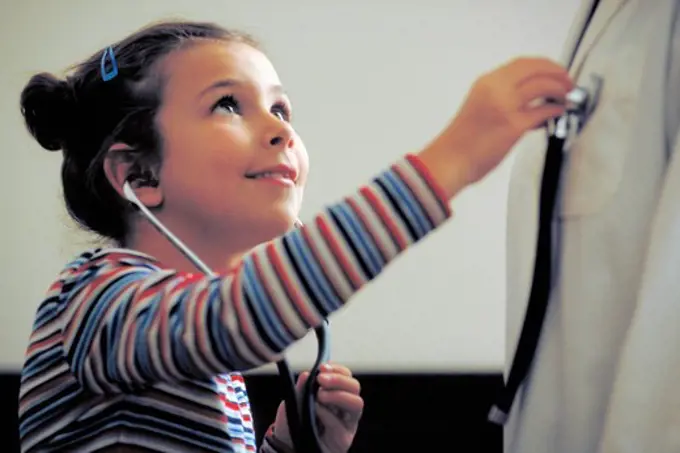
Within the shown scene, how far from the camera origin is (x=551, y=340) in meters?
0.50

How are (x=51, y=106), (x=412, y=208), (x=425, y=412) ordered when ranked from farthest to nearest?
(x=425, y=412) → (x=51, y=106) → (x=412, y=208)

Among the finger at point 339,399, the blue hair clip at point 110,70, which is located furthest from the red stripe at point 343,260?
the blue hair clip at point 110,70

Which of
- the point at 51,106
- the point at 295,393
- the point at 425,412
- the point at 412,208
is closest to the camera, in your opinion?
the point at 412,208

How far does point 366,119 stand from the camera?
1245mm

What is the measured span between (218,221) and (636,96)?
37 centimetres

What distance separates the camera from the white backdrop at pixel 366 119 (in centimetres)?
121

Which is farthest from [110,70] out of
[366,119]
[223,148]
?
[366,119]

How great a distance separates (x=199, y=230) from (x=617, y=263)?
0.37m

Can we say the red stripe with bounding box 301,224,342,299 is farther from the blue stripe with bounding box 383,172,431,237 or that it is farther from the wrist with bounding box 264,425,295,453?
the wrist with bounding box 264,425,295,453

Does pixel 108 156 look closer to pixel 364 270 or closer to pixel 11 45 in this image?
pixel 364 270

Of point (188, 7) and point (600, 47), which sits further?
point (188, 7)

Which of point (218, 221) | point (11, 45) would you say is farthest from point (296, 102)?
point (218, 221)

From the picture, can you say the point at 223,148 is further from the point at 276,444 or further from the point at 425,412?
the point at 425,412

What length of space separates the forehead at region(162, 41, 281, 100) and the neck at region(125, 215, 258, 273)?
127 mm
